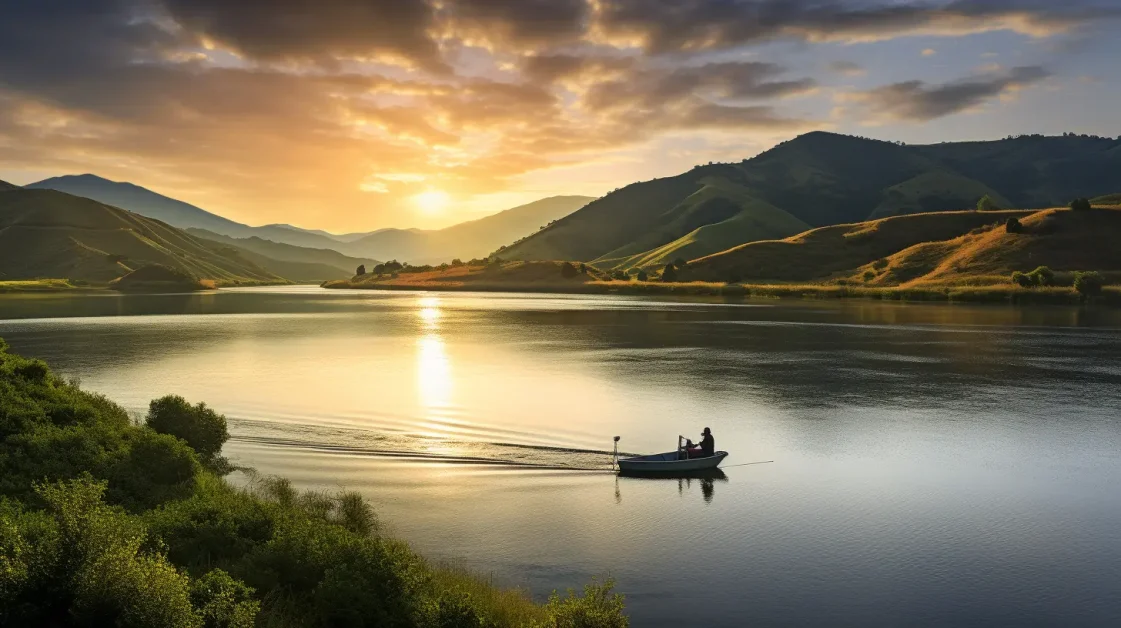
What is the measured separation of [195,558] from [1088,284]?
603 ft

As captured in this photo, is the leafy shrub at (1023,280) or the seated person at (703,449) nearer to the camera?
the seated person at (703,449)

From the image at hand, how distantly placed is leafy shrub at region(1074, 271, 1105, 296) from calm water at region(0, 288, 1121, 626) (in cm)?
8408

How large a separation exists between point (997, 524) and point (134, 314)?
488 feet

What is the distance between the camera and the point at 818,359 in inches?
3039

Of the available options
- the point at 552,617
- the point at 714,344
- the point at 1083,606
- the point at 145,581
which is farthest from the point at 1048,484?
the point at 714,344

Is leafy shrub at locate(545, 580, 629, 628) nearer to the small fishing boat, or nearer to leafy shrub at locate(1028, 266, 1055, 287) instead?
the small fishing boat

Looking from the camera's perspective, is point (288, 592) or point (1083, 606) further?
point (1083, 606)

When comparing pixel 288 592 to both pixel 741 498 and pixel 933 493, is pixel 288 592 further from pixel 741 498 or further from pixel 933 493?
pixel 933 493

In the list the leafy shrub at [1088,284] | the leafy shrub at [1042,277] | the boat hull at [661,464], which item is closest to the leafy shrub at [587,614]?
the boat hull at [661,464]

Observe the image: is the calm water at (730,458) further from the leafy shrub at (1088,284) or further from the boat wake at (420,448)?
the leafy shrub at (1088,284)

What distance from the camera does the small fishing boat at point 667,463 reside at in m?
34.9

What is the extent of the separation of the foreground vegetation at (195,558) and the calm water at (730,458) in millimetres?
3249

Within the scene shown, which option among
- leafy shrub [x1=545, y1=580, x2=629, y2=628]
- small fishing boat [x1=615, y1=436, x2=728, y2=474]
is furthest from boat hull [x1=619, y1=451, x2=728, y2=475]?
leafy shrub [x1=545, y1=580, x2=629, y2=628]

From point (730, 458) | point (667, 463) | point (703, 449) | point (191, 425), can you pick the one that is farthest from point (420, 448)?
point (730, 458)
